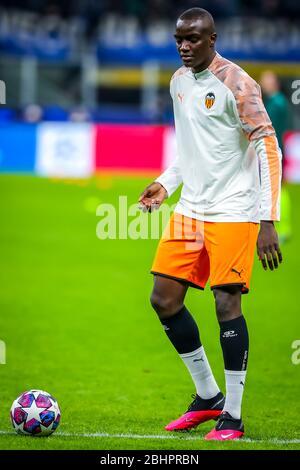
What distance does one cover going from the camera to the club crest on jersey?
5.62 m

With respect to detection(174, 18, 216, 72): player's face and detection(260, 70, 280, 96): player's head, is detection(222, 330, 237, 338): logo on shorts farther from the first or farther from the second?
detection(260, 70, 280, 96): player's head

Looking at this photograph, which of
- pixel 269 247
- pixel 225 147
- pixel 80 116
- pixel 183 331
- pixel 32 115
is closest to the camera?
pixel 269 247

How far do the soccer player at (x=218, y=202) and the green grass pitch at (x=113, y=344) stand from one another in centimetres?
52

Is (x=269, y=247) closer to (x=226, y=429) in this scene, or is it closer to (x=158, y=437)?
(x=226, y=429)

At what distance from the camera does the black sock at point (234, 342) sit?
5629mm

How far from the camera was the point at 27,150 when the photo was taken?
2391 centimetres

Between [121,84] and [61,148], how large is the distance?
9792 mm

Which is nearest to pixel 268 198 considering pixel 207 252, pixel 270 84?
pixel 207 252

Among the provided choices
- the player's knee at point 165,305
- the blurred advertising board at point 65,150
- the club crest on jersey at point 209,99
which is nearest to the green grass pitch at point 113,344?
the player's knee at point 165,305

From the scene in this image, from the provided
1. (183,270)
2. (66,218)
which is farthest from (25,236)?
(183,270)

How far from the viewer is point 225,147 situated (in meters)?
5.68

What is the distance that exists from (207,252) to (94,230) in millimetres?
10593

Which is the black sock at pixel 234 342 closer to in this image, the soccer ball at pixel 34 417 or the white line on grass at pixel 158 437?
the white line on grass at pixel 158 437

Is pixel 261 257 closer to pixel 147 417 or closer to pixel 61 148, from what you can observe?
pixel 147 417
